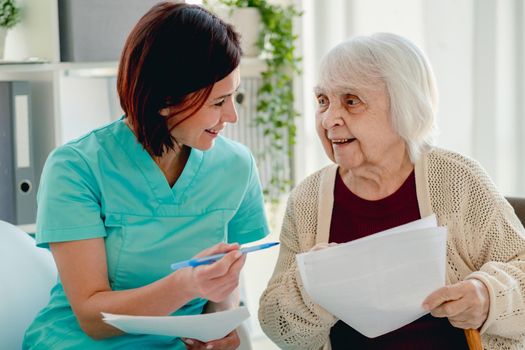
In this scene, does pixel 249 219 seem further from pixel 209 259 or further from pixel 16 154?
pixel 16 154

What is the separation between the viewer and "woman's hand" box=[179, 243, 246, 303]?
146 centimetres

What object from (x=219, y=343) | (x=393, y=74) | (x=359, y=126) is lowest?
(x=219, y=343)

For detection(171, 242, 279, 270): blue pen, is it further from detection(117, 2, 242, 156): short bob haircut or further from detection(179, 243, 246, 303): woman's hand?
detection(117, 2, 242, 156): short bob haircut

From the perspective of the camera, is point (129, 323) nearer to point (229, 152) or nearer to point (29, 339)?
point (29, 339)

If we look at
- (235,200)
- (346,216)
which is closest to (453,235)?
(346,216)

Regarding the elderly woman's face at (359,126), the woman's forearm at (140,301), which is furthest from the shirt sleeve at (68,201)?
the elderly woman's face at (359,126)

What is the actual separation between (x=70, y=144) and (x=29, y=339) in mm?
408

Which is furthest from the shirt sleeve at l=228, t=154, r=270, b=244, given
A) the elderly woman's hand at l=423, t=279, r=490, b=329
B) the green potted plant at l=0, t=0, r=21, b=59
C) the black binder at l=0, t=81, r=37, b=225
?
the green potted plant at l=0, t=0, r=21, b=59

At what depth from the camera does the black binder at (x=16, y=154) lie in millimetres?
2244

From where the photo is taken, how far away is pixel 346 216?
5.85 ft

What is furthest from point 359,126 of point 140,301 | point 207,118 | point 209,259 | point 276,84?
point 276,84

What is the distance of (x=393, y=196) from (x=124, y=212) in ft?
1.81

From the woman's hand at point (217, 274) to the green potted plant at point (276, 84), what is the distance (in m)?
1.34

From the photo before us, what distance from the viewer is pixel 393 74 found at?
66.1 inches
